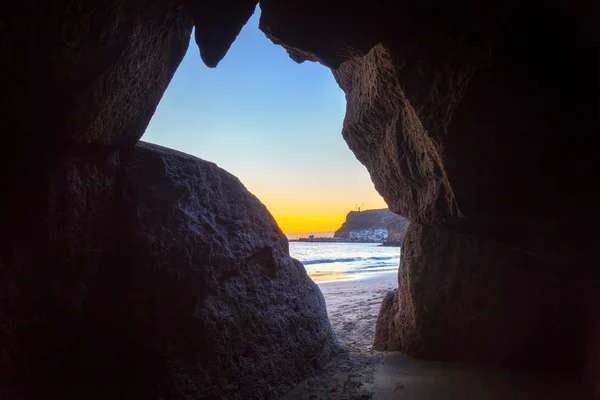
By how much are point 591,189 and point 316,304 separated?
8.79ft

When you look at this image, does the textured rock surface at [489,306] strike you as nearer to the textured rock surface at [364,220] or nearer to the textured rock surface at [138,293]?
the textured rock surface at [138,293]

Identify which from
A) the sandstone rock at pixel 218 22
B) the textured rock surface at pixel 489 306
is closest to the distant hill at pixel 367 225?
the textured rock surface at pixel 489 306

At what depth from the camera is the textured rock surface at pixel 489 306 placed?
3113mm

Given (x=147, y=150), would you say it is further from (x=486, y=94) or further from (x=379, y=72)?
(x=486, y=94)

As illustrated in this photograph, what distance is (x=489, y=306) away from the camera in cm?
329

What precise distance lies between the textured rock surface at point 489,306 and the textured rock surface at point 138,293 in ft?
4.62

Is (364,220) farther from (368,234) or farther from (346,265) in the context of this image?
(346,265)

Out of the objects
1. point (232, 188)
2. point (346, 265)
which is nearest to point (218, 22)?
point (232, 188)

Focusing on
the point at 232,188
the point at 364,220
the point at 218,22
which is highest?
the point at 364,220

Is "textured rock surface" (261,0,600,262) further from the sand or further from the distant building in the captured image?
the distant building

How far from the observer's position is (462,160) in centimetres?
238

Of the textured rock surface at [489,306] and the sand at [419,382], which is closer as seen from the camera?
the sand at [419,382]

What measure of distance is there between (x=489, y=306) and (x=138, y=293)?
3270 mm

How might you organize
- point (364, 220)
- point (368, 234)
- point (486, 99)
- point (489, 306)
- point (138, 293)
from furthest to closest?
point (364, 220) → point (368, 234) → point (489, 306) → point (138, 293) → point (486, 99)
